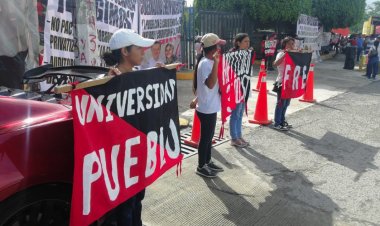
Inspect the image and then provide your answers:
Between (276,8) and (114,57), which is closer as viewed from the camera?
(114,57)

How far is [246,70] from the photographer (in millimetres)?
5812

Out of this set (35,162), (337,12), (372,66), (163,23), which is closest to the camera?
(35,162)

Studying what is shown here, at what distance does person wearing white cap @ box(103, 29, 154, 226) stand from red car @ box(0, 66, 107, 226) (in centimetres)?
47

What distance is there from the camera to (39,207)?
2301 mm

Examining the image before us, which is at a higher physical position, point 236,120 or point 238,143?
point 236,120

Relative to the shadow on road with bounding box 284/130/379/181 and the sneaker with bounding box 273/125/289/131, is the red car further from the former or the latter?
the sneaker with bounding box 273/125/289/131

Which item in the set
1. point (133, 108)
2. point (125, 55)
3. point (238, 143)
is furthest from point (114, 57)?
point (238, 143)

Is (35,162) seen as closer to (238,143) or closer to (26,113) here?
(26,113)

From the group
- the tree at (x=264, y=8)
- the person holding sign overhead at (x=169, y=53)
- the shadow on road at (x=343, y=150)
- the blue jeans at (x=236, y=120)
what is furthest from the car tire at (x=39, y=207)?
the tree at (x=264, y=8)

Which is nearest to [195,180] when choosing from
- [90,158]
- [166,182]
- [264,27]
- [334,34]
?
[166,182]

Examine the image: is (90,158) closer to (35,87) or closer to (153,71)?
(153,71)

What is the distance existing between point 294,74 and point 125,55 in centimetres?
465

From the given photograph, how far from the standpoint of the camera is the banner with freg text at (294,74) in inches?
259

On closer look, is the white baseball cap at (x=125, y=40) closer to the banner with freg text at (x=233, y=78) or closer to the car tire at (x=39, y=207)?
the car tire at (x=39, y=207)
